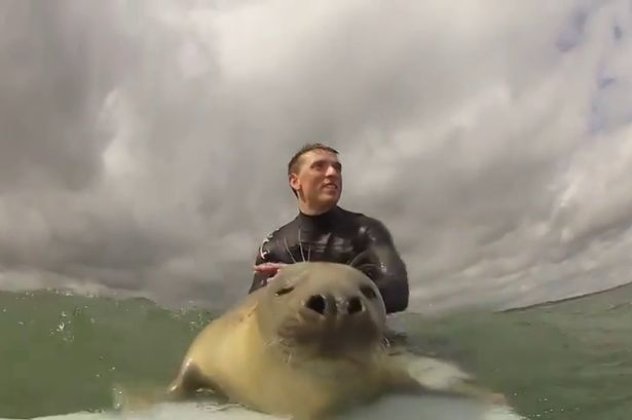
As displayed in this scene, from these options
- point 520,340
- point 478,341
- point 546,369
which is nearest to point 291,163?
point 546,369

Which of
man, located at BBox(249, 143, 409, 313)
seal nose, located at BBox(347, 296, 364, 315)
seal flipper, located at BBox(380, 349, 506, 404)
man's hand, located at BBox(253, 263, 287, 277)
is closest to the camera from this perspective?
seal nose, located at BBox(347, 296, 364, 315)

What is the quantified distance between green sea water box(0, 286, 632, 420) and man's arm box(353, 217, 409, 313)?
0.92 meters

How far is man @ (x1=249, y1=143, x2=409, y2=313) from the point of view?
5.47 m

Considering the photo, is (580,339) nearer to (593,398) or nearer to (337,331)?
(593,398)

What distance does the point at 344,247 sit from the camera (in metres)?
5.75

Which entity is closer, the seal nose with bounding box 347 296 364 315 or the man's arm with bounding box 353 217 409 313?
the seal nose with bounding box 347 296 364 315

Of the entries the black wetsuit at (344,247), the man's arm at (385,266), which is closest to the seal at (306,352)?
the man's arm at (385,266)

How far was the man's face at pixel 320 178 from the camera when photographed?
5660mm

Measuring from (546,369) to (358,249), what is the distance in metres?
2.48

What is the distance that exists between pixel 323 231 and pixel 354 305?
7.94 feet

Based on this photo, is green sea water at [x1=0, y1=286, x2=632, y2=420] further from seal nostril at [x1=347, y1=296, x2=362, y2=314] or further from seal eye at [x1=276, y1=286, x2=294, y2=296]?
seal nostril at [x1=347, y1=296, x2=362, y2=314]

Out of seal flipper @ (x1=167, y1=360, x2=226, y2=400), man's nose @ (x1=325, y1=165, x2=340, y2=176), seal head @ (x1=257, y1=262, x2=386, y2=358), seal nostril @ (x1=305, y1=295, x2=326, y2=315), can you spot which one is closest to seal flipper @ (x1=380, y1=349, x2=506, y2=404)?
seal head @ (x1=257, y1=262, x2=386, y2=358)

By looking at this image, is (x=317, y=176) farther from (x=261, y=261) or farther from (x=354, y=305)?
(x=354, y=305)

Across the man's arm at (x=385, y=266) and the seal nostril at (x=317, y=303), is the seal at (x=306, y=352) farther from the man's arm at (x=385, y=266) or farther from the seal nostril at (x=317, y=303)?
the man's arm at (x=385, y=266)
